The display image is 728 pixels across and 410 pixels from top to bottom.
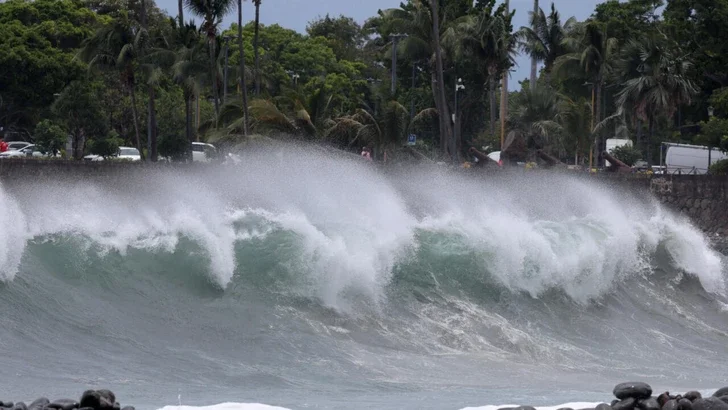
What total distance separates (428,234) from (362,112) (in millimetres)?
18311

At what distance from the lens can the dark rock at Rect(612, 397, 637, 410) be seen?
11.4 metres

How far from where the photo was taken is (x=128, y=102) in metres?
60.8

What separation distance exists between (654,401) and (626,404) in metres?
0.27

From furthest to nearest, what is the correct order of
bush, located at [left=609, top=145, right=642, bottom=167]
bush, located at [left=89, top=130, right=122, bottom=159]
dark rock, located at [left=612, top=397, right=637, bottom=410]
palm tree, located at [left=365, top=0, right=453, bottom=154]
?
bush, located at [left=609, top=145, right=642, bottom=167]
palm tree, located at [left=365, top=0, right=453, bottom=154]
bush, located at [left=89, top=130, right=122, bottom=159]
dark rock, located at [left=612, top=397, right=637, bottom=410]

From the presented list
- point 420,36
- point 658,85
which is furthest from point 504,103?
point 658,85

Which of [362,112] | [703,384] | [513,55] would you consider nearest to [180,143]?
[362,112]

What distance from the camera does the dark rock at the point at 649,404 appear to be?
11320 millimetres

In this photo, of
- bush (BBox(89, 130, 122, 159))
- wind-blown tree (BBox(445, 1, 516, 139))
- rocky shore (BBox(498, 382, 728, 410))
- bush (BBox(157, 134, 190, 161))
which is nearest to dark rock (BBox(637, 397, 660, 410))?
rocky shore (BBox(498, 382, 728, 410))

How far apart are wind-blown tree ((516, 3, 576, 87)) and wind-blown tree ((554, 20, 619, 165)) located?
0.63 metres

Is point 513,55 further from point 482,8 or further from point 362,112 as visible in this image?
point 362,112

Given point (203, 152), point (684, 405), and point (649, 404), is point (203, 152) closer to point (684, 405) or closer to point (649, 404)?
point (649, 404)

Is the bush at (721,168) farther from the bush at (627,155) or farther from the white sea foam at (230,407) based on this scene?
the white sea foam at (230,407)

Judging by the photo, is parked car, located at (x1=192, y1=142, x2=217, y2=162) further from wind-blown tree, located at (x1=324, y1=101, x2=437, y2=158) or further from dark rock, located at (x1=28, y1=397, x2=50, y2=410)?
dark rock, located at (x1=28, y1=397, x2=50, y2=410)

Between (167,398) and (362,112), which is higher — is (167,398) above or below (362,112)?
below
